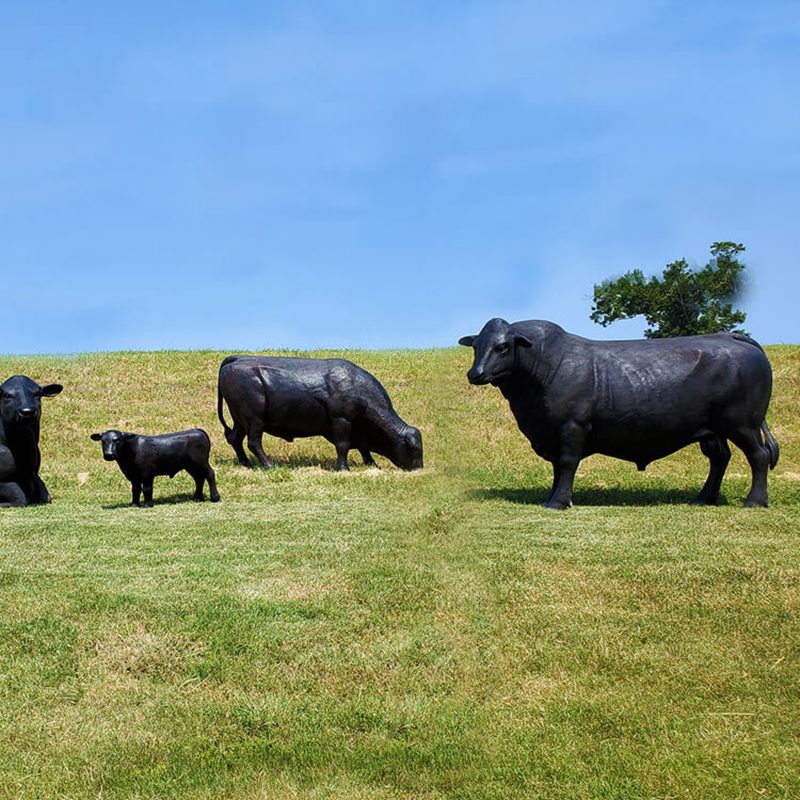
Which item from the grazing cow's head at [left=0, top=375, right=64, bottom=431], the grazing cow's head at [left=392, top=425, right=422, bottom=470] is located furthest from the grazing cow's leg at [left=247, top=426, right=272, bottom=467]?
the grazing cow's head at [left=0, top=375, right=64, bottom=431]

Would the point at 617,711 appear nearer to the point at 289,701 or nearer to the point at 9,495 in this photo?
the point at 289,701

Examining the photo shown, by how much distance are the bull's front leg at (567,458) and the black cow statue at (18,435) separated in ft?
24.0

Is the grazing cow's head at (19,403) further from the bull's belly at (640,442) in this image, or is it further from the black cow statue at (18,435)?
the bull's belly at (640,442)

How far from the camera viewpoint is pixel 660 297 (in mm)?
52406

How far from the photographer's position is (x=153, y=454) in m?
13.9

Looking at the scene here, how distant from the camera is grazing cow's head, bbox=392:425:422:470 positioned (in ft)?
58.7

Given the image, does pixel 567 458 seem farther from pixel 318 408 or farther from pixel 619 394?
pixel 318 408

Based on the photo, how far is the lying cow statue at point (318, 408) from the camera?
1798cm

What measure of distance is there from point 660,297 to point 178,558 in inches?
1788

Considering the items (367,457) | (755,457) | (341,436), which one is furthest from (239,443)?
(755,457)

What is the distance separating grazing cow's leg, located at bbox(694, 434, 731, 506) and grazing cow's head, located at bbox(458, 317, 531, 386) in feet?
10.5

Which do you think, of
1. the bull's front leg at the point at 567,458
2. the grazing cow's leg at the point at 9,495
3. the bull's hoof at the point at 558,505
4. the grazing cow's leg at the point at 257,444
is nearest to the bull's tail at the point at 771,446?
the bull's front leg at the point at 567,458

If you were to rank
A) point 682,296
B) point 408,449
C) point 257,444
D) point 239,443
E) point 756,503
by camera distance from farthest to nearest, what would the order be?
point 682,296 → point 239,443 → point 257,444 → point 408,449 → point 756,503

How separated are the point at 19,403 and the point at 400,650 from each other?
870cm
